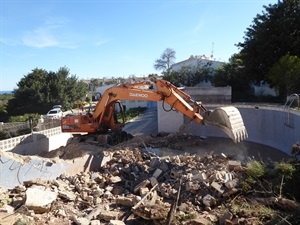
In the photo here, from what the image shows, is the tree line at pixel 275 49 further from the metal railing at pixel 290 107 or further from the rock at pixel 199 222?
the rock at pixel 199 222

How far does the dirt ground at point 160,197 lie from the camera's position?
6.48m

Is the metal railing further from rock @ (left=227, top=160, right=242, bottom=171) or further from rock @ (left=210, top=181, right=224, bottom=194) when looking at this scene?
rock @ (left=210, top=181, right=224, bottom=194)

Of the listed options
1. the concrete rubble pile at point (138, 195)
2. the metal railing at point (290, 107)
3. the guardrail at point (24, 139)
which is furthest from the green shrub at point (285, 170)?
the guardrail at point (24, 139)

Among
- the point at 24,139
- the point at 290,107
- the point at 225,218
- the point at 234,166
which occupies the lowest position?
the point at 225,218

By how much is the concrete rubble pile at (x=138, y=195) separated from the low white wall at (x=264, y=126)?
5044 mm

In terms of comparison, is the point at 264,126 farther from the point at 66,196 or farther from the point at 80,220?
the point at 80,220

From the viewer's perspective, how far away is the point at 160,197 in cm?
797

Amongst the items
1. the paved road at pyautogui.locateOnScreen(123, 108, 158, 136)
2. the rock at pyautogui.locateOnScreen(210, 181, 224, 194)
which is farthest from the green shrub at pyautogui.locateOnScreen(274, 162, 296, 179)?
the paved road at pyautogui.locateOnScreen(123, 108, 158, 136)

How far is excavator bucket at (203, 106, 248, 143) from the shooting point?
10.1 meters

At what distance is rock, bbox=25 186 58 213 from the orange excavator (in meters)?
5.62

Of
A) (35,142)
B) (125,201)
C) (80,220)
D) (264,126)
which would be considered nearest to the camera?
(80,220)

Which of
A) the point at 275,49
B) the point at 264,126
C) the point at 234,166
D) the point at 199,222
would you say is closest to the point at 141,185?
the point at 199,222

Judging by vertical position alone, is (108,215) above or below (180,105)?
below

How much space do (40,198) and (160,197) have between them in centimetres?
278
